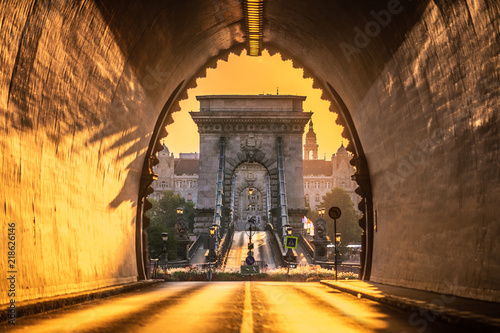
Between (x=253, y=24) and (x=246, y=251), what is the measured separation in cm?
3962

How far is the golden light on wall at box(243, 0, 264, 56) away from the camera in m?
16.6

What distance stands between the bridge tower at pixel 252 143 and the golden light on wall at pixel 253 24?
4618cm

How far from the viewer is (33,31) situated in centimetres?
855

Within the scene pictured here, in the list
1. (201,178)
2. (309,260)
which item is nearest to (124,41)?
(309,260)

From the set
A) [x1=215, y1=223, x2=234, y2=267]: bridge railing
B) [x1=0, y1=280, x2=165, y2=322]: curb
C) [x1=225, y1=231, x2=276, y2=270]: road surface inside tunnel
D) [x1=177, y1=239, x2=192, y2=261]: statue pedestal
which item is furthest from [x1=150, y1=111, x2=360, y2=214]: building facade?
[x1=0, y1=280, x2=165, y2=322]: curb

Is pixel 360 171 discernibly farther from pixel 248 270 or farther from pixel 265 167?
pixel 265 167

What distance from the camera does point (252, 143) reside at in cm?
7294

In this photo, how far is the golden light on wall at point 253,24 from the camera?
1664 centimetres

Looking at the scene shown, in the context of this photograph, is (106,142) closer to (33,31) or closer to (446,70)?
(33,31)

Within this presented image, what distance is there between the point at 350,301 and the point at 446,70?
4.69 m

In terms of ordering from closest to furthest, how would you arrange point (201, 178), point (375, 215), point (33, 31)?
point (33, 31), point (375, 215), point (201, 178)

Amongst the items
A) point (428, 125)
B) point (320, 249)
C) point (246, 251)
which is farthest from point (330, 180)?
point (428, 125)

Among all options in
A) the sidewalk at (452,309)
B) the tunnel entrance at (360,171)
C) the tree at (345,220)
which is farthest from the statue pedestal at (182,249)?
the tree at (345,220)

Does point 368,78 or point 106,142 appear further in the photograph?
point 368,78
